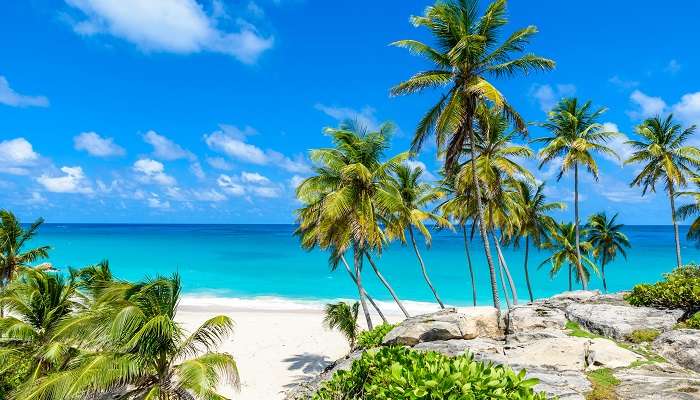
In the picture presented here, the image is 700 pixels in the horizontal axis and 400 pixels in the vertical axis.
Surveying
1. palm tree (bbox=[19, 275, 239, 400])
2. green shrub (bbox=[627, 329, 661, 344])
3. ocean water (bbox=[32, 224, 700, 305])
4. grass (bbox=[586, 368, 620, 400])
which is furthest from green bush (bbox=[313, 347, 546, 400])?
ocean water (bbox=[32, 224, 700, 305])

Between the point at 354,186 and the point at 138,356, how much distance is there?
1118cm

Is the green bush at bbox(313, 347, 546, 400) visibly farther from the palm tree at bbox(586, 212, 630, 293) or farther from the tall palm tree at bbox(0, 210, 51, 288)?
the palm tree at bbox(586, 212, 630, 293)

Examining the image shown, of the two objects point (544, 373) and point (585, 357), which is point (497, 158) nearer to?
point (585, 357)

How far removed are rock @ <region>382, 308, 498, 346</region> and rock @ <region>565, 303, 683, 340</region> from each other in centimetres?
288

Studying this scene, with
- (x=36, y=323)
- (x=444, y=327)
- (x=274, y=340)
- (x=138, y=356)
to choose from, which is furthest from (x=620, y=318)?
(x=274, y=340)

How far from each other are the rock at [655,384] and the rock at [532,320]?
430 centimetres

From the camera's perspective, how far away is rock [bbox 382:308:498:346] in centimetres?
1158

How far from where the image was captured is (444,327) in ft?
38.0

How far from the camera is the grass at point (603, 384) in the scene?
6.36 metres

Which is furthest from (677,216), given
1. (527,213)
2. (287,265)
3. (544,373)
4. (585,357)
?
(287,265)

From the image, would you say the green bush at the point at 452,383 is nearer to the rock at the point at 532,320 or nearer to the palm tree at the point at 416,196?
the rock at the point at 532,320

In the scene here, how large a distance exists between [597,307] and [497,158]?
820 cm

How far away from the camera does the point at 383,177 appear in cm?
1850

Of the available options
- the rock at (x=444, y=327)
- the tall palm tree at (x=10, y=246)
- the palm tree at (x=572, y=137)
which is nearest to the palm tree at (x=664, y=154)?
the palm tree at (x=572, y=137)
